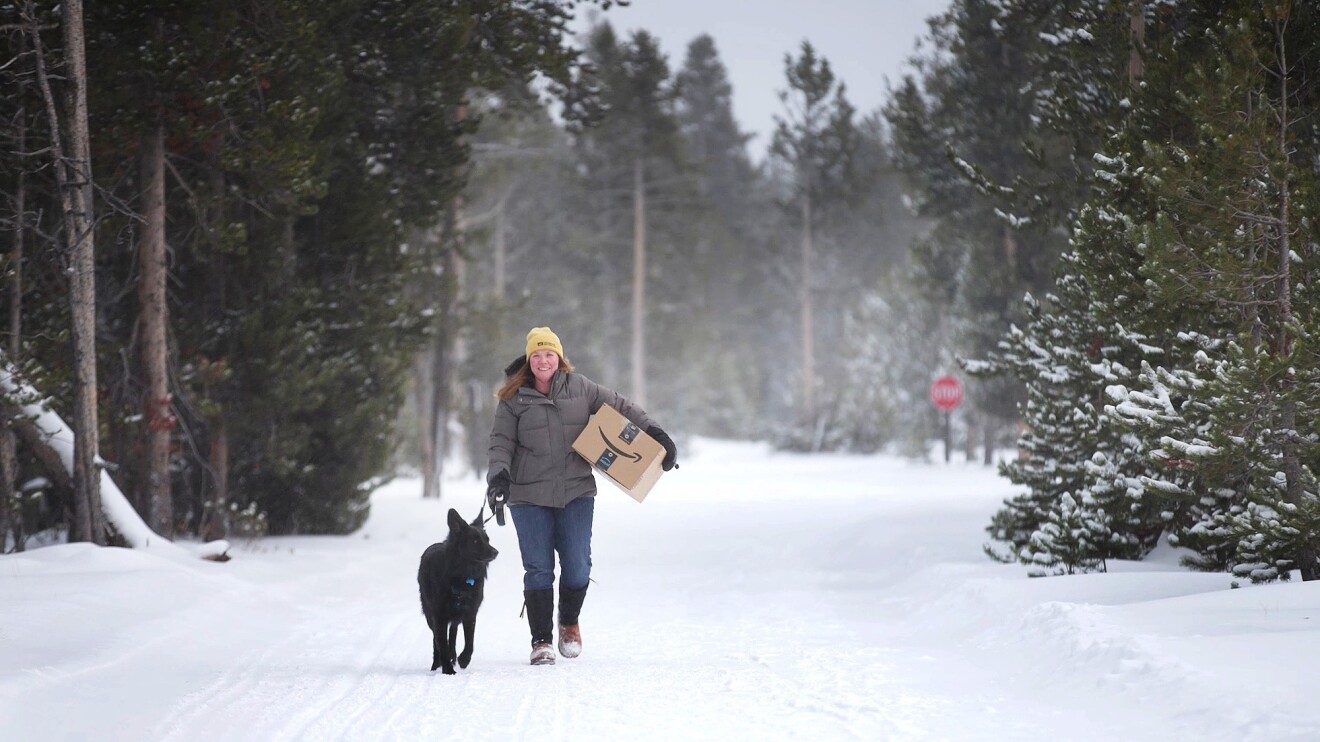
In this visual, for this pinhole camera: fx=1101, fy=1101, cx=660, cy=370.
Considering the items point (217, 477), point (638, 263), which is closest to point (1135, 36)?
point (217, 477)

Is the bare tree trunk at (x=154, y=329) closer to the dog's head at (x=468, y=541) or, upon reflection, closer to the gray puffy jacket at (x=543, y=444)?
the gray puffy jacket at (x=543, y=444)

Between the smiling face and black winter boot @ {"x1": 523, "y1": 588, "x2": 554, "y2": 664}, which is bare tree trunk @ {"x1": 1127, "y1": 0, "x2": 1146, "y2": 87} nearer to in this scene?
the smiling face

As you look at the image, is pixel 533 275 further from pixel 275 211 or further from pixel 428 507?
pixel 275 211

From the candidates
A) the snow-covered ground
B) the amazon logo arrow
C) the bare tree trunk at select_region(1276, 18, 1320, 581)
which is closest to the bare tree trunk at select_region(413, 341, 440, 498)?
the snow-covered ground

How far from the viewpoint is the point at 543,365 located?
7883 millimetres

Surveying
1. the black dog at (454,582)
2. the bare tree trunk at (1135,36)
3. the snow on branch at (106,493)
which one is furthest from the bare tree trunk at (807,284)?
the black dog at (454,582)

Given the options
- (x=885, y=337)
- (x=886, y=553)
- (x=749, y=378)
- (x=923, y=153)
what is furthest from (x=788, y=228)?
(x=886, y=553)

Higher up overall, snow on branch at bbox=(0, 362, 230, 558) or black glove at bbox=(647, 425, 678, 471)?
black glove at bbox=(647, 425, 678, 471)

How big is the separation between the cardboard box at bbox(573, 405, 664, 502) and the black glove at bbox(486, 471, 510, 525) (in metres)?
0.60

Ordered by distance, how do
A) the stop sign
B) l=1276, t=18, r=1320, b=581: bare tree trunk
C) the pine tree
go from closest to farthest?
l=1276, t=18, r=1320, b=581: bare tree trunk < the stop sign < the pine tree

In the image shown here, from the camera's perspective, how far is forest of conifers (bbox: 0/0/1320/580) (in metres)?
7.85

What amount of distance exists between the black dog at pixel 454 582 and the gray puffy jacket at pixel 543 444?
560mm

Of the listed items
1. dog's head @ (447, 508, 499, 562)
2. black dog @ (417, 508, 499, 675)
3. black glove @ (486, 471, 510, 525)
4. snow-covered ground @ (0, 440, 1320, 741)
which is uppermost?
black glove @ (486, 471, 510, 525)

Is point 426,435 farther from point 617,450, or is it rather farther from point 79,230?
point 617,450
